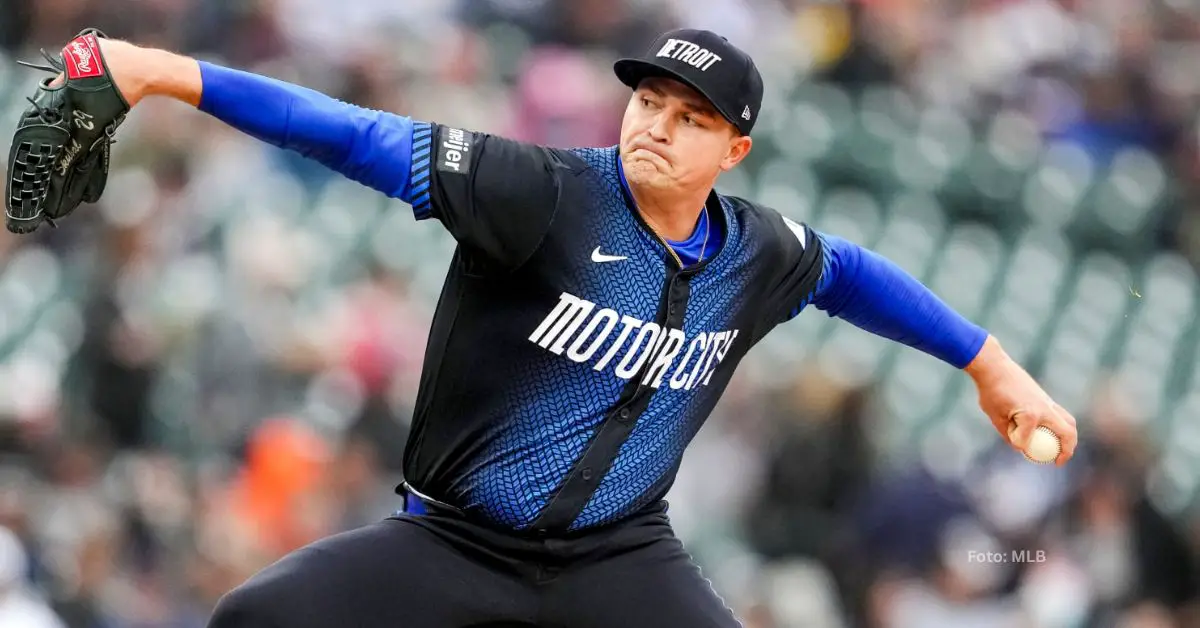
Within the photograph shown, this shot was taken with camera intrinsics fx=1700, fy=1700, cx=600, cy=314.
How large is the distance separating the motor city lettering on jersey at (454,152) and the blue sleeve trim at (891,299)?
1.33m

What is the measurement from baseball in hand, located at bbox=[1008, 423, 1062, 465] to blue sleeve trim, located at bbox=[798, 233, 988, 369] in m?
0.34

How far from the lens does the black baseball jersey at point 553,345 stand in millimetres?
4445

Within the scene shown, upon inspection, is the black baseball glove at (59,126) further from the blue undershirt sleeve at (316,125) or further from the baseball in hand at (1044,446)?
the baseball in hand at (1044,446)

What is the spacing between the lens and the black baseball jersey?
4.45 metres

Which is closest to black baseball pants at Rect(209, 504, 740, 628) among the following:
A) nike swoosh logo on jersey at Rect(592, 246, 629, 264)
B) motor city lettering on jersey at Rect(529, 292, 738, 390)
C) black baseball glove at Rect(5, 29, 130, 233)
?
motor city lettering on jersey at Rect(529, 292, 738, 390)

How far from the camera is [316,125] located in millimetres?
4102

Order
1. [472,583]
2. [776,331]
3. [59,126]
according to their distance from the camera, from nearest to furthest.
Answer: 1. [59,126]
2. [472,583]
3. [776,331]

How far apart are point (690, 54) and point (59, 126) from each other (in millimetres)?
1667

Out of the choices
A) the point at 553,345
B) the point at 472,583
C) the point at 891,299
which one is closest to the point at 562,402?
the point at 553,345

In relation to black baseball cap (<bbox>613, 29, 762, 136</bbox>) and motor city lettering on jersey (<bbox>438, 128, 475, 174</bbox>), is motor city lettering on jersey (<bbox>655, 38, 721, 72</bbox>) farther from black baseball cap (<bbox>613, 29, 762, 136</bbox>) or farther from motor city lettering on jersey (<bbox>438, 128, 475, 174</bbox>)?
motor city lettering on jersey (<bbox>438, 128, 475, 174</bbox>)

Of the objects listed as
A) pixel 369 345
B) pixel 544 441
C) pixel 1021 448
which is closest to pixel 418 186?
pixel 544 441

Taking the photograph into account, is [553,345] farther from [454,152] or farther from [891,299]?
[891,299]

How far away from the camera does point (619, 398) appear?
4.68m

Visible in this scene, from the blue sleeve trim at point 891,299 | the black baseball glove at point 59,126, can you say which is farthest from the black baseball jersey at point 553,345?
the black baseball glove at point 59,126
